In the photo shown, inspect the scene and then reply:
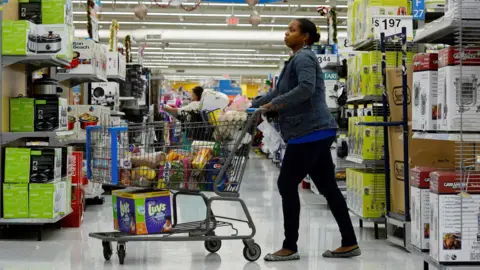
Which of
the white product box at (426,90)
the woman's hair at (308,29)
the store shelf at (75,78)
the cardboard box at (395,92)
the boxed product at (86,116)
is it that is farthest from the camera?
the boxed product at (86,116)

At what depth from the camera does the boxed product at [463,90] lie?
2.84 metres

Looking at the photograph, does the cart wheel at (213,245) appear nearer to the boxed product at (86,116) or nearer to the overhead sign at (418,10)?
the overhead sign at (418,10)

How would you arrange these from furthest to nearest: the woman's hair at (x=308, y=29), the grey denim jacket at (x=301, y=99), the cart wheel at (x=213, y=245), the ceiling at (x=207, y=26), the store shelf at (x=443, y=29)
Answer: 1. the ceiling at (x=207, y=26)
2. the cart wheel at (x=213, y=245)
3. the woman's hair at (x=308, y=29)
4. the grey denim jacket at (x=301, y=99)
5. the store shelf at (x=443, y=29)

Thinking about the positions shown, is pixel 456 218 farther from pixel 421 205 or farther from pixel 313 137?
pixel 313 137

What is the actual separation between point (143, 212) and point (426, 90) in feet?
6.55

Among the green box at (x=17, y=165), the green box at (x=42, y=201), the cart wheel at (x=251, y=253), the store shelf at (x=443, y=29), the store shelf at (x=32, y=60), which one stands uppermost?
the store shelf at (x=32, y=60)

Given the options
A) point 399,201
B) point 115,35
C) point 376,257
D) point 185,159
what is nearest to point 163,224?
point 185,159

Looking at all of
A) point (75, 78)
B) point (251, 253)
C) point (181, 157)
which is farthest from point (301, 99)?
point (75, 78)

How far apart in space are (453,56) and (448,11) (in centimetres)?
22

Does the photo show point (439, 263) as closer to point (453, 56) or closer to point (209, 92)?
point (453, 56)

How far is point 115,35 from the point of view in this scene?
391 inches

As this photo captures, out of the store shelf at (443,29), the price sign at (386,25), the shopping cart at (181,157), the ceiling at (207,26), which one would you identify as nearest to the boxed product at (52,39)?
the shopping cart at (181,157)

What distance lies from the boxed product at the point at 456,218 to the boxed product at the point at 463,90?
0.22 meters

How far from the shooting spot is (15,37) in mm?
5078
